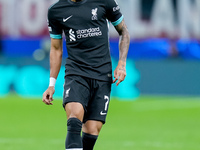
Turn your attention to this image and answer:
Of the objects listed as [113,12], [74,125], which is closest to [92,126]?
[74,125]

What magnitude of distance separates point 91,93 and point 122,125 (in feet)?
20.6

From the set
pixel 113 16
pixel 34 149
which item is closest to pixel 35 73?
pixel 34 149

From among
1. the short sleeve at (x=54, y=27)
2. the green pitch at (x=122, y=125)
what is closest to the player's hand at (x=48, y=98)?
the short sleeve at (x=54, y=27)

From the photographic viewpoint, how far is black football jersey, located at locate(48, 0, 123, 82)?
253 inches

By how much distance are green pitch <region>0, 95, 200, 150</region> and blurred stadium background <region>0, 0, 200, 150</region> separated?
0.05 feet

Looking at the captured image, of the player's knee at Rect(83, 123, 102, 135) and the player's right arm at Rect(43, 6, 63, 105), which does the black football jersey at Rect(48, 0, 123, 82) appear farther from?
the player's knee at Rect(83, 123, 102, 135)

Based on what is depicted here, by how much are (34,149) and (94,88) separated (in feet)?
9.35

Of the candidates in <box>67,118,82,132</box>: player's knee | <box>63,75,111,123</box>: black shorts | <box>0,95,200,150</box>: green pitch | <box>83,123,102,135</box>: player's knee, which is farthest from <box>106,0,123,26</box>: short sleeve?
<box>0,95,200,150</box>: green pitch

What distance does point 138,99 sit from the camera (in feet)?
61.0

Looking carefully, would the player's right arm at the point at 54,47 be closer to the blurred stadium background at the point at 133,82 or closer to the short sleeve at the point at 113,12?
the short sleeve at the point at 113,12

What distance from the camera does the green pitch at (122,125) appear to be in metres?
9.64

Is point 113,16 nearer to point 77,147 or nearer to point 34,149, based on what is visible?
point 77,147

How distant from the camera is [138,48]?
21594 mm

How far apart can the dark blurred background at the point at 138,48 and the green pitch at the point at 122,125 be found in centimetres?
60
